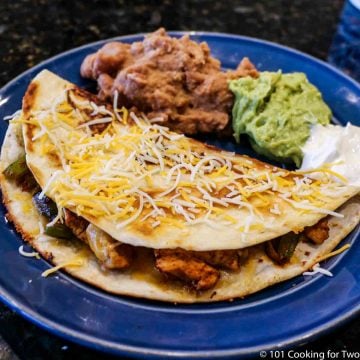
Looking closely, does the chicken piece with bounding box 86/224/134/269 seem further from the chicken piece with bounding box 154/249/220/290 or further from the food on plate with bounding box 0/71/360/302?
the chicken piece with bounding box 154/249/220/290

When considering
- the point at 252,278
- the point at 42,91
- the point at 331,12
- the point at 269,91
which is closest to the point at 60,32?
the point at 42,91

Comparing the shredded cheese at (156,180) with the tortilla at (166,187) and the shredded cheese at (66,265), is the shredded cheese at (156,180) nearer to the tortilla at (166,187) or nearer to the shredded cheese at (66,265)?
the tortilla at (166,187)

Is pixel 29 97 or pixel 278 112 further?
pixel 278 112

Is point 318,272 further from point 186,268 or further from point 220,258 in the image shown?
point 186,268

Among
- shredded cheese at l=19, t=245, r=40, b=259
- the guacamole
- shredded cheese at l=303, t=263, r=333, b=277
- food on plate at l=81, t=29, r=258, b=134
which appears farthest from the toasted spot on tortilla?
shredded cheese at l=303, t=263, r=333, b=277

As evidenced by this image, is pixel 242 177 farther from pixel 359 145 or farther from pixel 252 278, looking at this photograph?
pixel 359 145

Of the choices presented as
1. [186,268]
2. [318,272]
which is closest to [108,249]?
[186,268]
